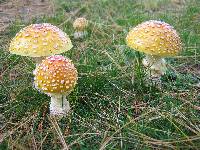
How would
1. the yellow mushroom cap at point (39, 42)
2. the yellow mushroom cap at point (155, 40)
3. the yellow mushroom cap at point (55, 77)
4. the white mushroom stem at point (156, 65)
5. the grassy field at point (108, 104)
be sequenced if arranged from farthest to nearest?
the white mushroom stem at point (156, 65) → the yellow mushroom cap at point (155, 40) → the yellow mushroom cap at point (39, 42) → the yellow mushroom cap at point (55, 77) → the grassy field at point (108, 104)

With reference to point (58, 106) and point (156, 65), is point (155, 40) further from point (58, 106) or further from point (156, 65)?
point (58, 106)

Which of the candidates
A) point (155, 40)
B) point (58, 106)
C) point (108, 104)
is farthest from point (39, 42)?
point (155, 40)

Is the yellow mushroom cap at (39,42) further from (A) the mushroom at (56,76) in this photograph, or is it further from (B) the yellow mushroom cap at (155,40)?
(B) the yellow mushroom cap at (155,40)

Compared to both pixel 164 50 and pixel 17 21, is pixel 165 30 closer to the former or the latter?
pixel 164 50

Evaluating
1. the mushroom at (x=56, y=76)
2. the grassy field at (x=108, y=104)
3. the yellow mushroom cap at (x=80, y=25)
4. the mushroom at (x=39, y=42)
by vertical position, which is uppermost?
the mushroom at (x=39, y=42)

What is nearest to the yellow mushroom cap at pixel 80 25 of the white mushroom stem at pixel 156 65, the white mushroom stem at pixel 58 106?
the white mushroom stem at pixel 156 65

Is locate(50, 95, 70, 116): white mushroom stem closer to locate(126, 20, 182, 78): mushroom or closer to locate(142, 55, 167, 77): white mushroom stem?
locate(126, 20, 182, 78): mushroom
